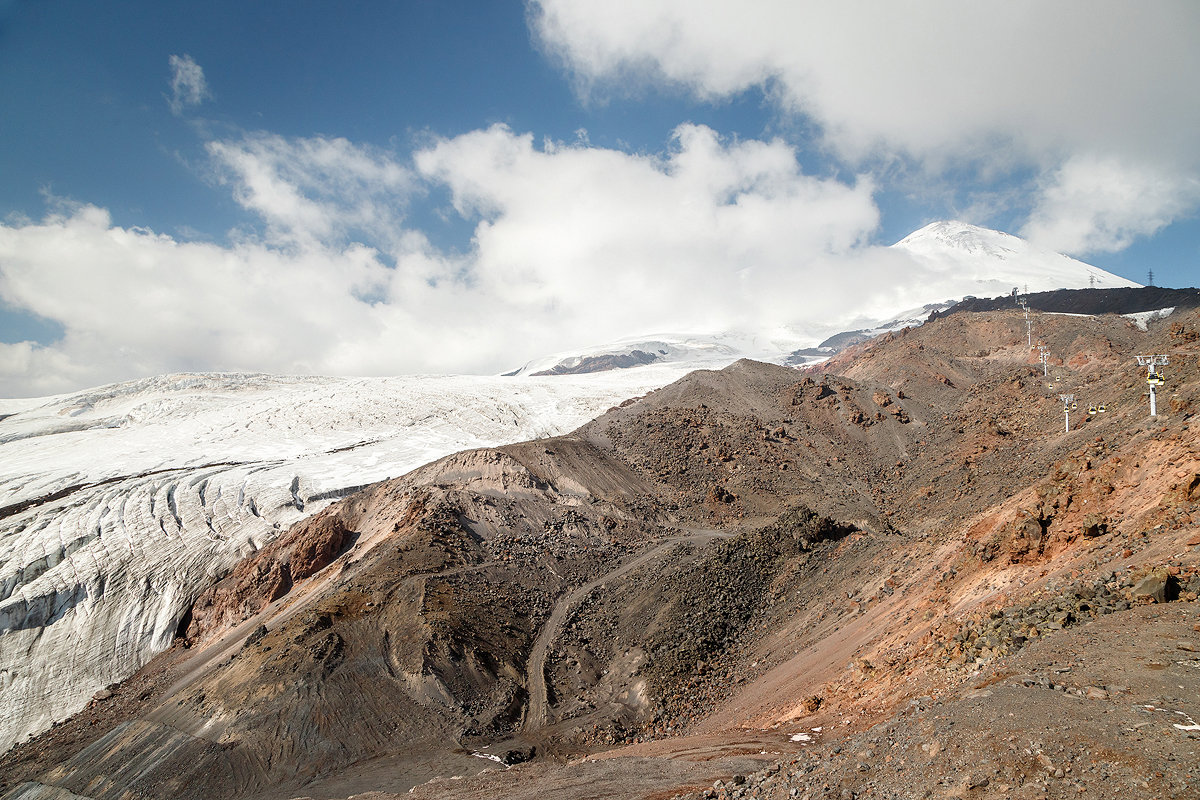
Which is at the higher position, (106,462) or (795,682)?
(106,462)

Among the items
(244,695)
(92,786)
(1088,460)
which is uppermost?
(1088,460)

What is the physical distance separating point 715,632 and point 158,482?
130 feet

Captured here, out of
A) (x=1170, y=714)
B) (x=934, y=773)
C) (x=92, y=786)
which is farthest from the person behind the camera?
(x=92, y=786)

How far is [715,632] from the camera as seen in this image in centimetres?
2206

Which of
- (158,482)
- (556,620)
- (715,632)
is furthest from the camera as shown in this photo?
(158,482)

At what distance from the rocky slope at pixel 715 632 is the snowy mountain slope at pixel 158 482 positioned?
3.08m

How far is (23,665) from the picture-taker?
2708 centimetres

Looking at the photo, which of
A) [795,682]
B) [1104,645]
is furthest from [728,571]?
[1104,645]

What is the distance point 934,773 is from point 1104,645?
406cm

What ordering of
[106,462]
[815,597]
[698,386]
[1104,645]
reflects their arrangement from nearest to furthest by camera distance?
1. [1104,645]
2. [815,597]
3. [106,462]
4. [698,386]

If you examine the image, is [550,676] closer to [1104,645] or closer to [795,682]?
[795,682]

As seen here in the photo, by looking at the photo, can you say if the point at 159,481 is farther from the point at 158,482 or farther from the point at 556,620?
the point at 556,620

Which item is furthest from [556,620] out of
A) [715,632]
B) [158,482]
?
[158,482]

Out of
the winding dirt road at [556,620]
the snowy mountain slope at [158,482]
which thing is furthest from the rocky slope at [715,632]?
the snowy mountain slope at [158,482]
